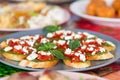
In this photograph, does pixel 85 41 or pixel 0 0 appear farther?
pixel 0 0

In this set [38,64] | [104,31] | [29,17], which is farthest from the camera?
[29,17]

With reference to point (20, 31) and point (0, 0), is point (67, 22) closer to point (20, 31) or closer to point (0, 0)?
point (20, 31)

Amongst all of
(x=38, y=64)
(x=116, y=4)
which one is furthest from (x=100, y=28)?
(x=38, y=64)

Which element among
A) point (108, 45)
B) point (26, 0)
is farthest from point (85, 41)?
point (26, 0)

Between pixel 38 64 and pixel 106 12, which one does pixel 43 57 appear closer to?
pixel 38 64

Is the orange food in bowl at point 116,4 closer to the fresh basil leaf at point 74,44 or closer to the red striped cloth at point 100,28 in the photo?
the red striped cloth at point 100,28
